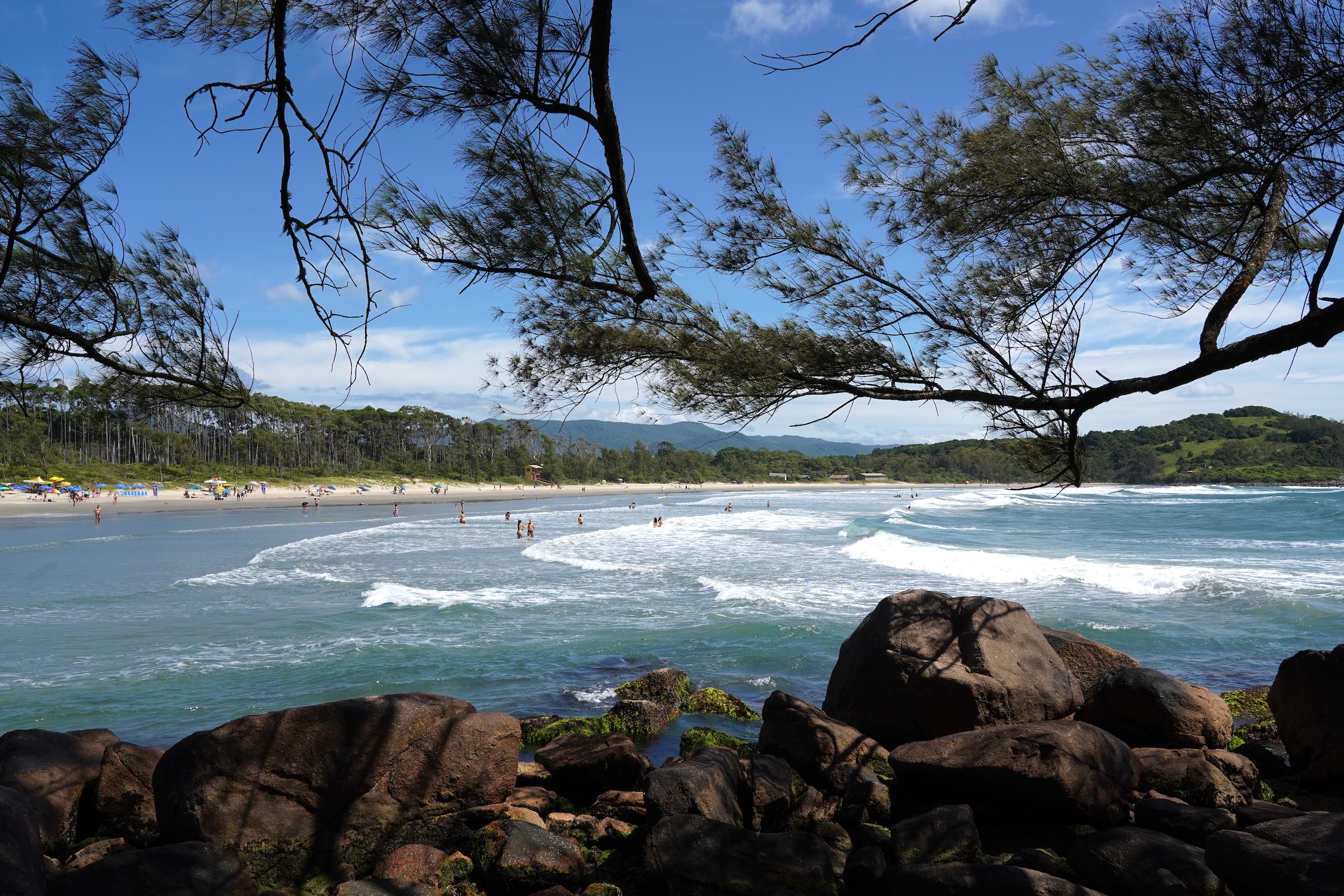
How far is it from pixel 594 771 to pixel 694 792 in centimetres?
147

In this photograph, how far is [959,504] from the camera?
57.7m

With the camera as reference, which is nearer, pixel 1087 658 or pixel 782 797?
pixel 782 797

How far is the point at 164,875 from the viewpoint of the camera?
3.31 meters

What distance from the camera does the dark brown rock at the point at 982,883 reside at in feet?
11.1

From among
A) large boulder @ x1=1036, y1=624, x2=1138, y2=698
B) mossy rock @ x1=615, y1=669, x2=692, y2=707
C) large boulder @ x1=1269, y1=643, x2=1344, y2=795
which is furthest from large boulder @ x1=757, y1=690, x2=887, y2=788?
large boulder @ x1=1269, y1=643, x2=1344, y2=795

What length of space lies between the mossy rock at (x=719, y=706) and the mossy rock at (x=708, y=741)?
3.03 feet

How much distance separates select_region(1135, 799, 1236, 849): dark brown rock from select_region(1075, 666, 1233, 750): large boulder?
1005 millimetres

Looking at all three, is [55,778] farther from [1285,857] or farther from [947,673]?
[1285,857]

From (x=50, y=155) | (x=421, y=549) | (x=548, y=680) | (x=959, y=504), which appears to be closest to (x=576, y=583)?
(x=548, y=680)

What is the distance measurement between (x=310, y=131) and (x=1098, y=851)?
492 cm

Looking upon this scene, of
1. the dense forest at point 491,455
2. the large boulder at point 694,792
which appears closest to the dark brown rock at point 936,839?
the large boulder at point 694,792

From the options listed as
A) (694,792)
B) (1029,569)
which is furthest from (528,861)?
(1029,569)

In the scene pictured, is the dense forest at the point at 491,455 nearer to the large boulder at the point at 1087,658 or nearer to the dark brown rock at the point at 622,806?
the large boulder at the point at 1087,658

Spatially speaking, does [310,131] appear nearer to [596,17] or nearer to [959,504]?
[596,17]
